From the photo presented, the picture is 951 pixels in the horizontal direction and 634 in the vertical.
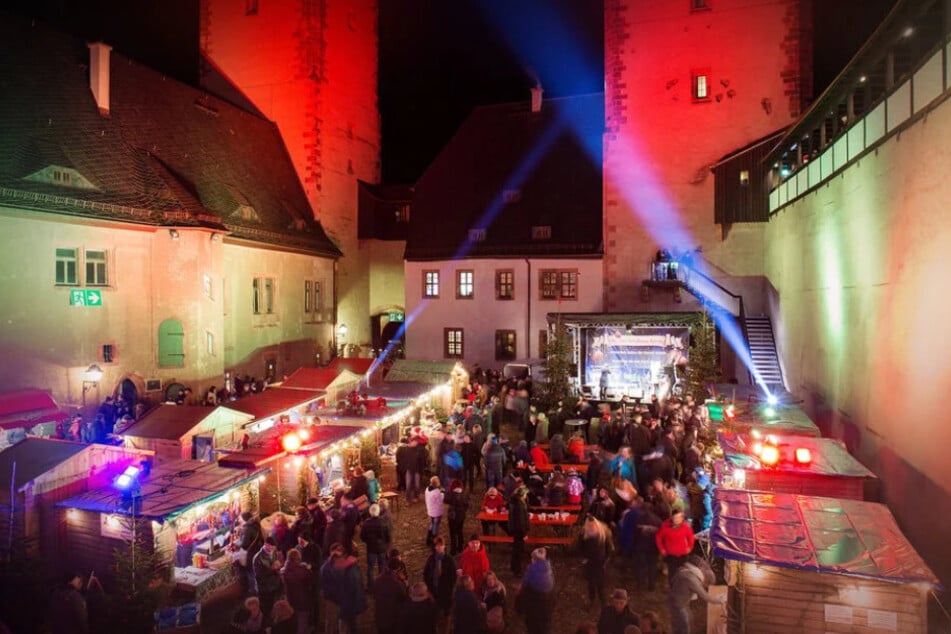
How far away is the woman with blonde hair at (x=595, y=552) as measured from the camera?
938 centimetres

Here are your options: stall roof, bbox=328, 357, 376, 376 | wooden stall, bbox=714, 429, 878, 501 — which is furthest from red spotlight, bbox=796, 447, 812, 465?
stall roof, bbox=328, 357, 376, 376

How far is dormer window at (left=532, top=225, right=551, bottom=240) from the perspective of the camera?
29.4 meters

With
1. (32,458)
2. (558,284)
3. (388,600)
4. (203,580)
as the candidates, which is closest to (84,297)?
(32,458)

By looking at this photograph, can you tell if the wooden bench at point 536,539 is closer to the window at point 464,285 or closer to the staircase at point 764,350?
the staircase at point 764,350

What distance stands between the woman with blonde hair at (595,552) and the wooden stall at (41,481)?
7.64 meters

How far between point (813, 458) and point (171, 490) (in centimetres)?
1014

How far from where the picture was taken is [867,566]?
6.70 meters

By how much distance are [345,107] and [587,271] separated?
49.9 feet

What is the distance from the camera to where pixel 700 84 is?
26906mm

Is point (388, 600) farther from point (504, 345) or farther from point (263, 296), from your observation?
point (504, 345)

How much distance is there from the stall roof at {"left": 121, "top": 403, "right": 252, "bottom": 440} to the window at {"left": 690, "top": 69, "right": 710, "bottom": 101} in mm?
22189

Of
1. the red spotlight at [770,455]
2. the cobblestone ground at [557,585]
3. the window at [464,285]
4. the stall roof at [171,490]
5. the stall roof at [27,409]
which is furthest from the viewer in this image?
the window at [464,285]

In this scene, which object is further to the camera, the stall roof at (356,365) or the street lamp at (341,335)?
the street lamp at (341,335)

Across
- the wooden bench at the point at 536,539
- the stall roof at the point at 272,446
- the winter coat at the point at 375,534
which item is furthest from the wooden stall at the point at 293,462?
the wooden bench at the point at 536,539
